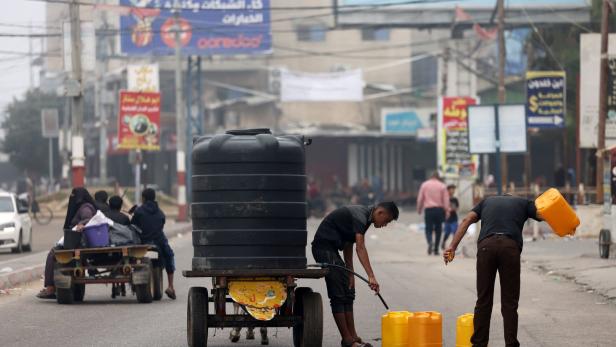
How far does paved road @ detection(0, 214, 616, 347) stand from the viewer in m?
14.3

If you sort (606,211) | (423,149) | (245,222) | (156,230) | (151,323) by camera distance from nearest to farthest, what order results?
(245,222), (151,323), (156,230), (606,211), (423,149)

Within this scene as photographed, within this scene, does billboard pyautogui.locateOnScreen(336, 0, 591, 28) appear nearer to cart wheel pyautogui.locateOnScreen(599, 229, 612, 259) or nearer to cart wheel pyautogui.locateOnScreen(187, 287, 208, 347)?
cart wheel pyautogui.locateOnScreen(599, 229, 612, 259)

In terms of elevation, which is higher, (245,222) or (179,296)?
(245,222)

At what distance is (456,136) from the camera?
50875 mm

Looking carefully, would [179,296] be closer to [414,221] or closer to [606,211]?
[606,211]

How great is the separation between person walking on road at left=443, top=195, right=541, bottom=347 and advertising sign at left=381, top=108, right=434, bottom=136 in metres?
56.9

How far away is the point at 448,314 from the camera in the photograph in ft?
56.0

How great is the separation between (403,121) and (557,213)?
188 feet

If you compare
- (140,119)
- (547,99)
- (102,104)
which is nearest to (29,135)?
(102,104)

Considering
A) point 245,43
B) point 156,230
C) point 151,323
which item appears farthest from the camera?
point 245,43

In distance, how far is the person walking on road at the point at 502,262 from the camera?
1227 centimetres

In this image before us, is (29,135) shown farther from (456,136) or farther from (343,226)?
(343,226)

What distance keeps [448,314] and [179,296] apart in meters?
4.70

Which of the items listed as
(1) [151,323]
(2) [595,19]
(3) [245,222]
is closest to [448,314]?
(1) [151,323]
